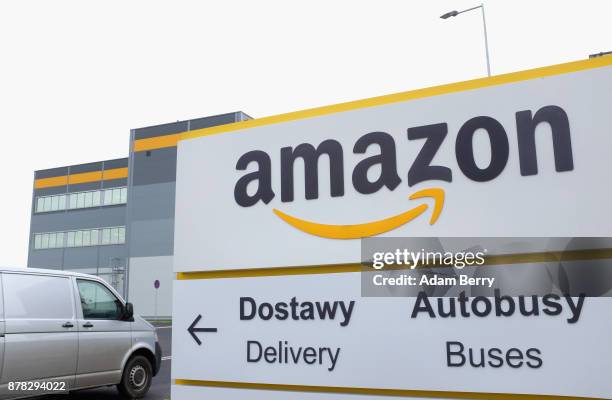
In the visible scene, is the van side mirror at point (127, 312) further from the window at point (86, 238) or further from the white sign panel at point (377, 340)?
the window at point (86, 238)

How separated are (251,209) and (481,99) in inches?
47.7

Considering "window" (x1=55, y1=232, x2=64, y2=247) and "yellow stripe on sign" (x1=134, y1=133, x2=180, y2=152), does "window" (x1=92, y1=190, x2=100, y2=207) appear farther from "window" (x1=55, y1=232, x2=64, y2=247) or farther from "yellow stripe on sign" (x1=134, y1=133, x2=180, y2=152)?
"yellow stripe on sign" (x1=134, y1=133, x2=180, y2=152)

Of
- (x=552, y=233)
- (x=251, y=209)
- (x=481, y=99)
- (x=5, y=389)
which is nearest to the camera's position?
(x=552, y=233)

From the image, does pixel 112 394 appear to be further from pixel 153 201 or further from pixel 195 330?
pixel 153 201

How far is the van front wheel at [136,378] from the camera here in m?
7.98

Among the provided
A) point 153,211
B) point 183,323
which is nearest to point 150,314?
point 153,211

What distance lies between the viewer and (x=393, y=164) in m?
2.46

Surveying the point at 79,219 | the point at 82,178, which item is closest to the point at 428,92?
the point at 79,219

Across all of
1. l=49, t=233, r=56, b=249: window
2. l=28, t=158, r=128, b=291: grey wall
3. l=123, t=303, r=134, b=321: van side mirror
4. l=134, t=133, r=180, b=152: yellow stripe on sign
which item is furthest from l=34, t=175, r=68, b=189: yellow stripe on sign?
l=123, t=303, r=134, b=321: van side mirror

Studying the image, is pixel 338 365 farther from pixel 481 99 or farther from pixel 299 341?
pixel 481 99

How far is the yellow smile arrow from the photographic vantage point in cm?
235

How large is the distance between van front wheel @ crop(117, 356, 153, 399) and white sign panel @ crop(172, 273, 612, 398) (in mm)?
5774

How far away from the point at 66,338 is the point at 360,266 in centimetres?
590

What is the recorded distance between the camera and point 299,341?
257 cm
